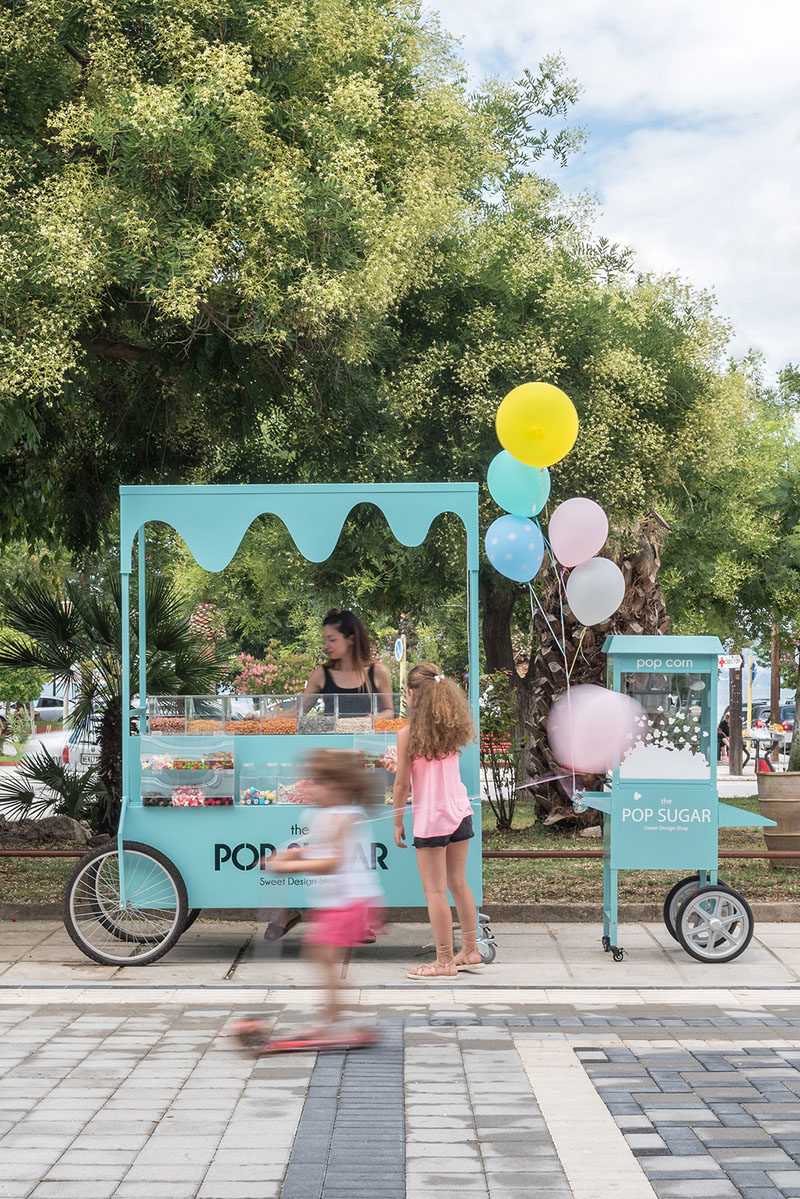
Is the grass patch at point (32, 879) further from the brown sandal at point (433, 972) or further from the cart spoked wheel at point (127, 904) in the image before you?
the brown sandal at point (433, 972)

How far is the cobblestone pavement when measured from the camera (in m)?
4.68

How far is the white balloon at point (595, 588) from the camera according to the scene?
1086cm

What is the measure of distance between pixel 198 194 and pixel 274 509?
9.04 ft

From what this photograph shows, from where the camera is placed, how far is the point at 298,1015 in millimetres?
7012

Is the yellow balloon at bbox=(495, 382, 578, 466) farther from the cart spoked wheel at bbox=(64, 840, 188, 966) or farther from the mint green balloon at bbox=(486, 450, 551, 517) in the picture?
the cart spoked wheel at bbox=(64, 840, 188, 966)

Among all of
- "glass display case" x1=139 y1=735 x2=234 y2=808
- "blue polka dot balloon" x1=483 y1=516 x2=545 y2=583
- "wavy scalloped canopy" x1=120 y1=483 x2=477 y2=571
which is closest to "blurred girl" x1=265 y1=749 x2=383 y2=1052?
"glass display case" x1=139 y1=735 x2=234 y2=808

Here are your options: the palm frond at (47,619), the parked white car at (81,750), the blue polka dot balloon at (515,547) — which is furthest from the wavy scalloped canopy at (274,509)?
the parked white car at (81,750)

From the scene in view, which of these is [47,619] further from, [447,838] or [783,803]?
[783,803]

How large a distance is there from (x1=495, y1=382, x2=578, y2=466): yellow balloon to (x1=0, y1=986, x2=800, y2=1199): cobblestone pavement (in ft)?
14.1

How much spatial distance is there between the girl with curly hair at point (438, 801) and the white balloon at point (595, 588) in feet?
9.42

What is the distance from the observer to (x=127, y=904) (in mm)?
8633

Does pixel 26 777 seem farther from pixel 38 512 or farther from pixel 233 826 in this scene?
pixel 233 826

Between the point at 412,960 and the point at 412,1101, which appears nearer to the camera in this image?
the point at 412,1101

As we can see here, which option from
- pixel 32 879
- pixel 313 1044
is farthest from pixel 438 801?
pixel 32 879
